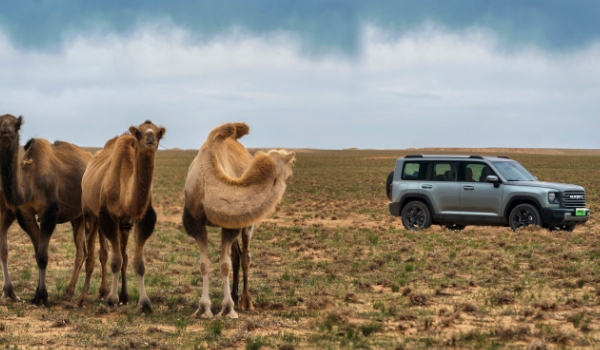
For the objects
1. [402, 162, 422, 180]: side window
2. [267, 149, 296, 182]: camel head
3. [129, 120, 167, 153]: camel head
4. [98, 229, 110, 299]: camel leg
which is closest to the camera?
[129, 120, 167, 153]: camel head

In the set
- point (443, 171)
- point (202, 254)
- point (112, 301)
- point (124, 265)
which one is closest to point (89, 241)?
point (124, 265)

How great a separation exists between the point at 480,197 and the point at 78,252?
11.2 meters

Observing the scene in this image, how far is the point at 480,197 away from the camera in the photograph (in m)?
20.1

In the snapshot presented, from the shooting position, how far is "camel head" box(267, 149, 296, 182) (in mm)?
10110

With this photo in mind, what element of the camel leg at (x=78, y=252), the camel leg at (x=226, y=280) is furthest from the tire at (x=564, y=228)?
the camel leg at (x=226, y=280)

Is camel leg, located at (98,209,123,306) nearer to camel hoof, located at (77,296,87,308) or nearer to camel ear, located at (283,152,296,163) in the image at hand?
camel hoof, located at (77,296,87,308)

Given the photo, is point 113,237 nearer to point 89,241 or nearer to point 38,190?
point 89,241

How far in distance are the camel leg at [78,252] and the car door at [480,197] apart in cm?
1073

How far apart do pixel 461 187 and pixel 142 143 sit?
12.1 meters

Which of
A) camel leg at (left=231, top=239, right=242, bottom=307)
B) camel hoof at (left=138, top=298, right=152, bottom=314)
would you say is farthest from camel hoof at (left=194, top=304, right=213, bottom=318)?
camel leg at (left=231, top=239, right=242, bottom=307)

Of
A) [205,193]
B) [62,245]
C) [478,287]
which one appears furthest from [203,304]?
[62,245]

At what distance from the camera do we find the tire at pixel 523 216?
19.8 meters

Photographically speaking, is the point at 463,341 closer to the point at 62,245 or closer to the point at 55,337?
the point at 55,337

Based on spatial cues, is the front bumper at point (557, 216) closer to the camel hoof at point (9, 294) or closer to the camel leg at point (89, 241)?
the camel leg at point (89, 241)
